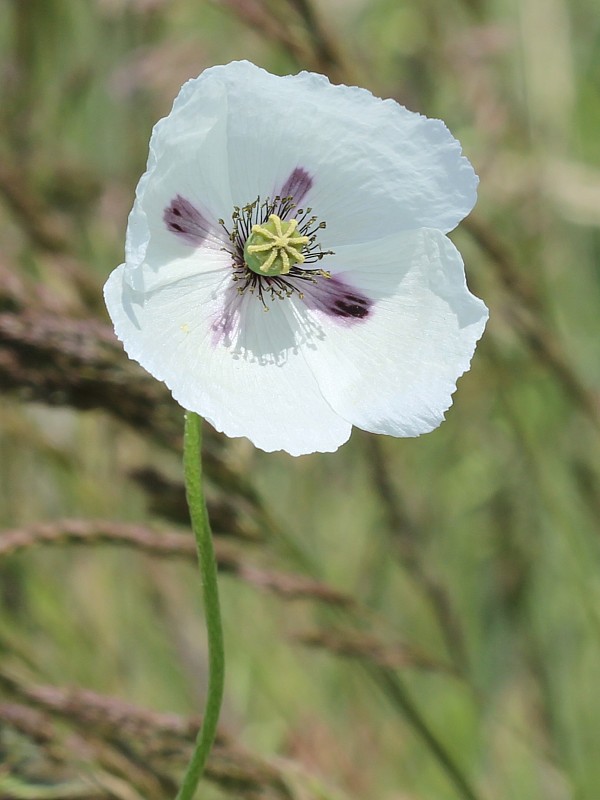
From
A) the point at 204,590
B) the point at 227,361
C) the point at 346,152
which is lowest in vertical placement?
the point at 204,590

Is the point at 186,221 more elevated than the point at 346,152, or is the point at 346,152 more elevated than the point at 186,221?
the point at 346,152

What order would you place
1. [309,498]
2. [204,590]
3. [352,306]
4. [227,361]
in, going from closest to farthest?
[204,590] < [227,361] < [352,306] < [309,498]

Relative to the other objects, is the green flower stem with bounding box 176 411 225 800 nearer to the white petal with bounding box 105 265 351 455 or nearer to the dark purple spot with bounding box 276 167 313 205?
the white petal with bounding box 105 265 351 455

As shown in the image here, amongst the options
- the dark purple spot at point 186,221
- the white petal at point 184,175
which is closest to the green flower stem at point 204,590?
the white petal at point 184,175

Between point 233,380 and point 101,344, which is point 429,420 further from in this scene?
point 101,344

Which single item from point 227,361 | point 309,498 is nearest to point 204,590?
point 227,361

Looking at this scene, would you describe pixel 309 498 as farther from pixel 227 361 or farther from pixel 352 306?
pixel 227 361

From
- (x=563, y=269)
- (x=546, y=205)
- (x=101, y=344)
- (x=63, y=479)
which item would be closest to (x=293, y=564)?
(x=101, y=344)
